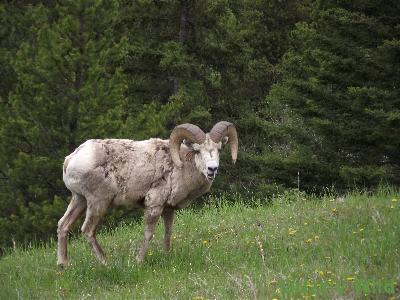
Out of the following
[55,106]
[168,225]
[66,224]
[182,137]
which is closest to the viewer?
[182,137]

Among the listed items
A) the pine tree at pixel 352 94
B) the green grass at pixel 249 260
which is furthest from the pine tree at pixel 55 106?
the green grass at pixel 249 260

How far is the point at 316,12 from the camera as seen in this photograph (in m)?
18.5

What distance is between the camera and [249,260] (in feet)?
30.0

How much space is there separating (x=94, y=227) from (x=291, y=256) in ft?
9.79

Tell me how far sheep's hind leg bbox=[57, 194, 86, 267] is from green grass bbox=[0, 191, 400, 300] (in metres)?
0.18

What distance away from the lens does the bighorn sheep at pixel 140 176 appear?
32.9 ft

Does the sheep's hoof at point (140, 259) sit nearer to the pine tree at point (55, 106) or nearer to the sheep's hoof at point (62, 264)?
the sheep's hoof at point (62, 264)

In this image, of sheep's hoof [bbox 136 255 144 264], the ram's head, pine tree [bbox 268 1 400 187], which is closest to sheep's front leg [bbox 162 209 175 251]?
sheep's hoof [bbox 136 255 144 264]

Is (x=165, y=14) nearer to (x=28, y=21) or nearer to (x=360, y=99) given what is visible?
(x=28, y=21)

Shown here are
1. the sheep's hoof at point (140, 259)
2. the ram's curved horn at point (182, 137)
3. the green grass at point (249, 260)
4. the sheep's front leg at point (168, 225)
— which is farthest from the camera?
the sheep's front leg at point (168, 225)

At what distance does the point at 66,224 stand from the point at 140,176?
140 centimetres

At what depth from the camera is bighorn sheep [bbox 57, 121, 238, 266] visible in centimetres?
1002

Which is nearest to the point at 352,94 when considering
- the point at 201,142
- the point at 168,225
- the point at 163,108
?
the point at 163,108

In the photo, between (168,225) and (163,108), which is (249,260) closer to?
(168,225)
